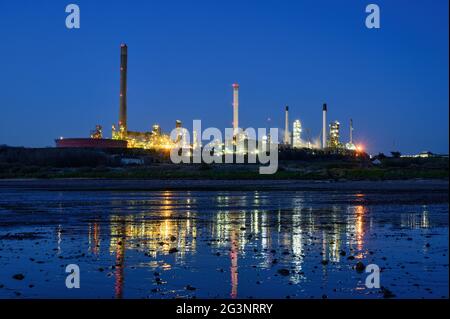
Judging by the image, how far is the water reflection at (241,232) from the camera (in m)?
18.1

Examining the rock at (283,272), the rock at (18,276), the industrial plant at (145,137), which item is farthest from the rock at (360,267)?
the industrial plant at (145,137)

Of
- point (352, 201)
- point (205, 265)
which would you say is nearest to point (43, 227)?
point (205, 265)

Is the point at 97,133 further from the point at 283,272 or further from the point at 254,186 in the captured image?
the point at 283,272

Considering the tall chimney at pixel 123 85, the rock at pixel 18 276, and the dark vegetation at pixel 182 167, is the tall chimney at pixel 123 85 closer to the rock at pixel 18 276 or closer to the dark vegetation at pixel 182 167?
the dark vegetation at pixel 182 167

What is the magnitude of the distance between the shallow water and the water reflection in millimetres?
41

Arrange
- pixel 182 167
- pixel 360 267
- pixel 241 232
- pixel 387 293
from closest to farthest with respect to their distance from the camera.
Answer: pixel 387 293 < pixel 360 267 < pixel 241 232 < pixel 182 167

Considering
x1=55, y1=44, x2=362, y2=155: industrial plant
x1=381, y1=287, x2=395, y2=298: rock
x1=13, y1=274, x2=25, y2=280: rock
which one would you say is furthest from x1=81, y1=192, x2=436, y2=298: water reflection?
x1=55, y1=44, x2=362, y2=155: industrial plant

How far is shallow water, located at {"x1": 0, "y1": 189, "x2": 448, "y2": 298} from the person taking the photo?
1414cm

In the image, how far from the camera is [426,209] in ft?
111

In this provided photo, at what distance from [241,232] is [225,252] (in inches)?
197

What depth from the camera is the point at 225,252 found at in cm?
1930

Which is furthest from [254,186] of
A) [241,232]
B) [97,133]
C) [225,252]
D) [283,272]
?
[97,133]
